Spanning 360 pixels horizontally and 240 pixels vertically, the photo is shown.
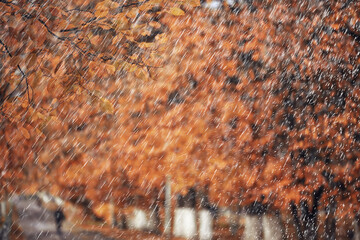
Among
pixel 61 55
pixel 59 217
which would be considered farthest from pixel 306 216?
pixel 59 217

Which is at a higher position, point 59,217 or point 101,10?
point 101,10

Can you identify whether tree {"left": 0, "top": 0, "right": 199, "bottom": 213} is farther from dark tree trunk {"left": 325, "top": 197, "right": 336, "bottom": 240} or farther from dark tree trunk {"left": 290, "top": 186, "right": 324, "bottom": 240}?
dark tree trunk {"left": 325, "top": 197, "right": 336, "bottom": 240}

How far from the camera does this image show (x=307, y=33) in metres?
8.95

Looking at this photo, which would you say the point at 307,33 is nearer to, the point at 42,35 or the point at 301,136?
the point at 301,136

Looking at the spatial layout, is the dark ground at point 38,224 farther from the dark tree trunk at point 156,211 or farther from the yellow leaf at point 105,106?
the yellow leaf at point 105,106

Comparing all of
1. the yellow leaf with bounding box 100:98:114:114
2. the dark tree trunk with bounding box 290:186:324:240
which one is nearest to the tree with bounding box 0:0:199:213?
the yellow leaf with bounding box 100:98:114:114

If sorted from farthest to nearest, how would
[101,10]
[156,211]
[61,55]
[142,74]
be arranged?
[156,211], [61,55], [142,74], [101,10]

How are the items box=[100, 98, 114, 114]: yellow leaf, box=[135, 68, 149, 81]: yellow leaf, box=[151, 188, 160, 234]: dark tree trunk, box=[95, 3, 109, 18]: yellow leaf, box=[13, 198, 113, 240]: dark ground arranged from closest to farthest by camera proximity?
box=[100, 98, 114, 114]: yellow leaf → box=[95, 3, 109, 18]: yellow leaf → box=[135, 68, 149, 81]: yellow leaf → box=[13, 198, 113, 240]: dark ground → box=[151, 188, 160, 234]: dark tree trunk

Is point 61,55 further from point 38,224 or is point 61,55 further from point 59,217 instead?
point 38,224

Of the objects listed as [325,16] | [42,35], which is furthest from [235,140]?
[42,35]

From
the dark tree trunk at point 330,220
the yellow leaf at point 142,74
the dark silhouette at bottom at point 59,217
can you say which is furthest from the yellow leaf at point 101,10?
the dark silhouette at bottom at point 59,217

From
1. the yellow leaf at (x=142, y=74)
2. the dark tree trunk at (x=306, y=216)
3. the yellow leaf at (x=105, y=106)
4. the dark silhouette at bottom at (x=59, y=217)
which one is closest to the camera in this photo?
the yellow leaf at (x=105, y=106)

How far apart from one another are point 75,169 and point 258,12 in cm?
697

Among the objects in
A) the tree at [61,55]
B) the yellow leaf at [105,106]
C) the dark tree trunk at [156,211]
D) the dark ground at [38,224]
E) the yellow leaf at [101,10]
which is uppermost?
the yellow leaf at [101,10]
